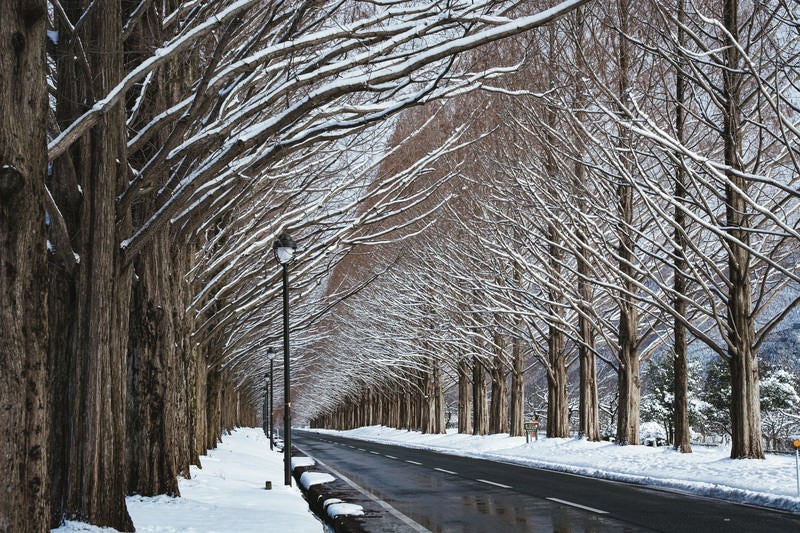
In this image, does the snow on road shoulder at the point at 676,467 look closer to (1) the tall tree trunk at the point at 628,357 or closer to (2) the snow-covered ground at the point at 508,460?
(2) the snow-covered ground at the point at 508,460

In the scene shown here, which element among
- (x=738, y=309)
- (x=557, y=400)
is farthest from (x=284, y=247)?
(x=557, y=400)

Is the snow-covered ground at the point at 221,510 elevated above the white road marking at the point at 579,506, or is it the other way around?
the snow-covered ground at the point at 221,510

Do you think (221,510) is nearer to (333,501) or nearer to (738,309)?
(333,501)

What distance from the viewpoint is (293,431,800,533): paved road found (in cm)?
913

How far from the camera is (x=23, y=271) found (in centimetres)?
486

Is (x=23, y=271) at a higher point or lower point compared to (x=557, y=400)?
higher

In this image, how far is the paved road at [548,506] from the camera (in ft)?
30.0

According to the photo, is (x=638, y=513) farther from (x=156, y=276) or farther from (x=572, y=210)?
(x=572, y=210)

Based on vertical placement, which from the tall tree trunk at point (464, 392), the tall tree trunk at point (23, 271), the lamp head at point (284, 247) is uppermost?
the lamp head at point (284, 247)

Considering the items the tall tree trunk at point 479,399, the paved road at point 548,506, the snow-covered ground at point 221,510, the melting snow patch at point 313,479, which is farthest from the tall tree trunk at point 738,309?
the tall tree trunk at point 479,399

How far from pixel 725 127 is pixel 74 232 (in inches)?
533

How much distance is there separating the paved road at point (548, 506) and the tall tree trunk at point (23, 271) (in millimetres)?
5280

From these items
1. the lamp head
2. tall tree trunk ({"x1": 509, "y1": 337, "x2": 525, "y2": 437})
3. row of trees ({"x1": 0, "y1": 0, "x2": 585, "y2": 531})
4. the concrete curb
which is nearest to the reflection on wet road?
the concrete curb

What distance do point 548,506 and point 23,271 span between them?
27.9ft
